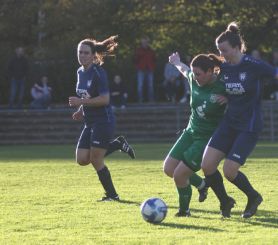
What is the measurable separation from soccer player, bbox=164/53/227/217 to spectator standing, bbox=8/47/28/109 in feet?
52.5

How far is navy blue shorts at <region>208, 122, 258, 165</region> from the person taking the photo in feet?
30.0

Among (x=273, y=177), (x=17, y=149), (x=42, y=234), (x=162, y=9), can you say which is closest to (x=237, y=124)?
(x=42, y=234)

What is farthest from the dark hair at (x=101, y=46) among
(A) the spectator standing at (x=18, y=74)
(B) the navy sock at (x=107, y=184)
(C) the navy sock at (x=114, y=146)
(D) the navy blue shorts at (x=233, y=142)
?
(A) the spectator standing at (x=18, y=74)

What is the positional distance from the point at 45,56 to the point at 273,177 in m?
17.1

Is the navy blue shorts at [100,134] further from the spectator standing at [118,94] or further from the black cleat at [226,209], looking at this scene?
the spectator standing at [118,94]

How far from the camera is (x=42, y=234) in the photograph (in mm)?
8430

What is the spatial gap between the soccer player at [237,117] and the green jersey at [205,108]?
0.54ft

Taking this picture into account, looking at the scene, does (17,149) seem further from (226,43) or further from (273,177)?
(226,43)

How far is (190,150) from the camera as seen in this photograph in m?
9.62

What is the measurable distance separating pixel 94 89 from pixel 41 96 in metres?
15.3

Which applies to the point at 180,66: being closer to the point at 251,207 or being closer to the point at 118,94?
the point at 251,207

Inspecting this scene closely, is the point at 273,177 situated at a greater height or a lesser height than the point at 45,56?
lesser

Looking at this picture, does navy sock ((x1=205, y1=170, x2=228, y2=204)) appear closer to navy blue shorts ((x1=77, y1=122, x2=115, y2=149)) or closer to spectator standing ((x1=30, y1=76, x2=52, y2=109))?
navy blue shorts ((x1=77, y1=122, x2=115, y2=149))

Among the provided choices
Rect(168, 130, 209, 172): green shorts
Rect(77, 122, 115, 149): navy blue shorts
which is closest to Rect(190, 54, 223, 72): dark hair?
Rect(168, 130, 209, 172): green shorts
